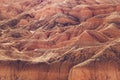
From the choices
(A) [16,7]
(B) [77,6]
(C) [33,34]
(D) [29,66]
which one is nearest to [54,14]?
(B) [77,6]

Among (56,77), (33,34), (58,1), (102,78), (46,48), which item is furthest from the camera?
(58,1)

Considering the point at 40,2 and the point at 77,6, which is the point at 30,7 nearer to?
the point at 40,2

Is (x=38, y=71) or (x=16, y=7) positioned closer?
(x=38, y=71)

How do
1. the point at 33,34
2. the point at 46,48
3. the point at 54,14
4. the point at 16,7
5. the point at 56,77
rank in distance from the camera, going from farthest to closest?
the point at 16,7 < the point at 54,14 < the point at 33,34 < the point at 46,48 < the point at 56,77

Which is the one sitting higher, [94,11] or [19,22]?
[94,11]

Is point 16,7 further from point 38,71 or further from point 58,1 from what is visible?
point 38,71

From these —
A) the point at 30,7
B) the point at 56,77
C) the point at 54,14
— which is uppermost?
the point at 56,77

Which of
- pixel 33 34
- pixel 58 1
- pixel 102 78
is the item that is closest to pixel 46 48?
pixel 33 34
